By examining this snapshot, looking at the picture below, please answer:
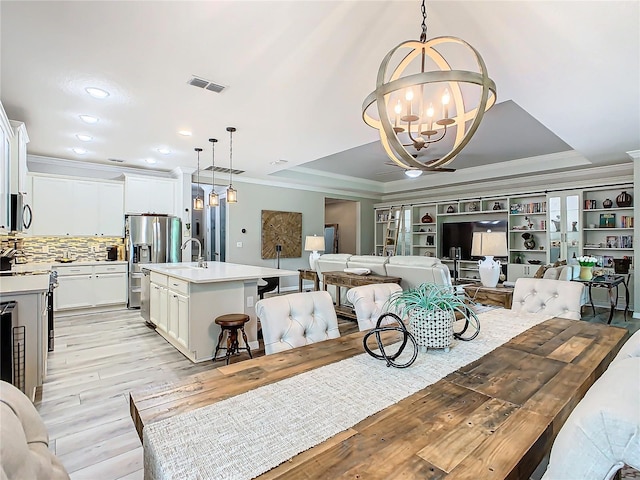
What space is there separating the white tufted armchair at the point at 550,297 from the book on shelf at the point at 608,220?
16.9ft

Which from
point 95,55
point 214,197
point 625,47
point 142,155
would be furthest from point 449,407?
point 142,155

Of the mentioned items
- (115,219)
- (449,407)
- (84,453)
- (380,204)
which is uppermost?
(380,204)

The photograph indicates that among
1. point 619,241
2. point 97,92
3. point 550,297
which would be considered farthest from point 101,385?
point 619,241

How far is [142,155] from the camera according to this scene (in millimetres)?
5582

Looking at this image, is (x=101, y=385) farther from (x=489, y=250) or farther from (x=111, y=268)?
(x=489, y=250)

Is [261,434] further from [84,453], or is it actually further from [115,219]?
[115,219]

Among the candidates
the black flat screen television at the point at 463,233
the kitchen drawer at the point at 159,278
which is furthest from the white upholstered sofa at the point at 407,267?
the black flat screen television at the point at 463,233

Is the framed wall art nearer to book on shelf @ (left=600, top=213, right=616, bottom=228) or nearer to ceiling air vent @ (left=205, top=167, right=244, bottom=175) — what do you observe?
ceiling air vent @ (left=205, top=167, right=244, bottom=175)

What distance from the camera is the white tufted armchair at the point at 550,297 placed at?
2467mm

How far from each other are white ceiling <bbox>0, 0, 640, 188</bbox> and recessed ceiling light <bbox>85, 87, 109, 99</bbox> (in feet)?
0.19

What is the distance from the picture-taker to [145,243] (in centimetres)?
602

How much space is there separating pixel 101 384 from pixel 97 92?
8.81 feet

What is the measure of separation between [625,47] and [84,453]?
14.4ft

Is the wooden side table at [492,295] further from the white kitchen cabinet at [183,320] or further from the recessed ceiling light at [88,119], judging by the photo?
the recessed ceiling light at [88,119]
